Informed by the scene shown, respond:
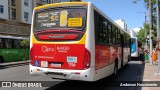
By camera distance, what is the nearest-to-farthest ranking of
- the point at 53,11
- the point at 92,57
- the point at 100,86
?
the point at 92,57, the point at 53,11, the point at 100,86

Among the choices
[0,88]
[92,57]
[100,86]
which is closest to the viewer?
[92,57]

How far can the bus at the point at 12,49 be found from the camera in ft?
88.2

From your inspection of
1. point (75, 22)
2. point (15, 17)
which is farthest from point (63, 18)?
point (15, 17)

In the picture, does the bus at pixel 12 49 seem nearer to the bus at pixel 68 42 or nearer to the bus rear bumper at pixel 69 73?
the bus at pixel 68 42

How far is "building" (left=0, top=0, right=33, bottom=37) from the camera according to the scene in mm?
39722

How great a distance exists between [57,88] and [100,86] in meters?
1.89

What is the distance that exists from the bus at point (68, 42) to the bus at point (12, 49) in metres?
17.5

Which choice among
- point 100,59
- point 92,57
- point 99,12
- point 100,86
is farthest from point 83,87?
point 99,12

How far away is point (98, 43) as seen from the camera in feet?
31.8

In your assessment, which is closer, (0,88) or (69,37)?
(69,37)

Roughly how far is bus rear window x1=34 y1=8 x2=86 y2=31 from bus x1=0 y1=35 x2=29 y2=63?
17418 mm

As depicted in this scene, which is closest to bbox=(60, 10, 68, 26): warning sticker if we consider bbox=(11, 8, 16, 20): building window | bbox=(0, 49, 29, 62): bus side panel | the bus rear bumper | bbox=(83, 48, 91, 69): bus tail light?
bbox=(83, 48, 91, 69): bus tail light

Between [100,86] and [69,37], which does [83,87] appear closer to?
[100,86]

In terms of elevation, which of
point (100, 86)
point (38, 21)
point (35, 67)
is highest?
point (38, 21)
